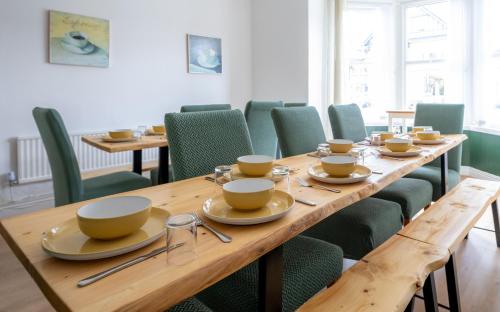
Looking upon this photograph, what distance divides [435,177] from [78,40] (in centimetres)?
339

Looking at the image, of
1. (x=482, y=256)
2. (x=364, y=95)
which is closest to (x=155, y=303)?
(x=482, y=256)

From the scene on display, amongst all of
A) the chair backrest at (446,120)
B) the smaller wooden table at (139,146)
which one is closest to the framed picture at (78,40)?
the smaller wooden table at (139,146)

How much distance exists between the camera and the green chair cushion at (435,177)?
235cm

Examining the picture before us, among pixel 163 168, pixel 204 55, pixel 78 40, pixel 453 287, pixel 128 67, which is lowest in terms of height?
pixel 453 287

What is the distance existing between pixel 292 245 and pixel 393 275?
350 millimetres

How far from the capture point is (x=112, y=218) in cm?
67

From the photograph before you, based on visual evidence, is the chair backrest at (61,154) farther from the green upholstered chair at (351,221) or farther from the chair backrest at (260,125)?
the chair backrest at (260,125)

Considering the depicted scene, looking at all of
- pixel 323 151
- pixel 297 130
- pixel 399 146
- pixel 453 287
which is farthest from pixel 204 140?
pixel 453 287

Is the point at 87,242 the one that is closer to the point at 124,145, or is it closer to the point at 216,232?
the point at 216,232

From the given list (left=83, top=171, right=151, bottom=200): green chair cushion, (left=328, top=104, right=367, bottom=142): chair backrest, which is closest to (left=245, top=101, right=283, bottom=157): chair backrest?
(left=328, top=104, right=367, bottom=142): chair backrest

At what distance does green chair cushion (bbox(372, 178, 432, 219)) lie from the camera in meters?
1.94

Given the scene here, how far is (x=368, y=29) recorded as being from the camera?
16.0 feet

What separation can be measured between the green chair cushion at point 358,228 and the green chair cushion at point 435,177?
86cm

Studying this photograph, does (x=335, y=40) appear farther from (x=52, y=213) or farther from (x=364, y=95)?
(x=52, y=213)
